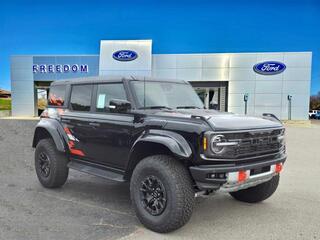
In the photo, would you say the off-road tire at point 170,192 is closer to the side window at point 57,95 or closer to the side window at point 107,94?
the side window at point 107,94

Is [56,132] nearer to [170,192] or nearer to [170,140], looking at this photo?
[170,140]

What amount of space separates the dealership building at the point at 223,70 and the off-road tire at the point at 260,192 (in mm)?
21963

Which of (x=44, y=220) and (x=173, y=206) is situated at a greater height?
(x=173, y=206)

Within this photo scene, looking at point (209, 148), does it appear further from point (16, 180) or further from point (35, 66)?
point (35, 66)

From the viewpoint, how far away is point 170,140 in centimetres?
392

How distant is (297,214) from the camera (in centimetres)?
479

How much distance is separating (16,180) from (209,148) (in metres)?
4.64

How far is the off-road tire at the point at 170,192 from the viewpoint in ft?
12.5

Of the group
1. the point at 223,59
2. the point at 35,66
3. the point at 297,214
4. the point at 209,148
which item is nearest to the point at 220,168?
the point at 209,148

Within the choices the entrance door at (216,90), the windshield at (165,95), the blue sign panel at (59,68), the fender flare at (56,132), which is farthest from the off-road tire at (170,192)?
the blue sign panel at (59,68)

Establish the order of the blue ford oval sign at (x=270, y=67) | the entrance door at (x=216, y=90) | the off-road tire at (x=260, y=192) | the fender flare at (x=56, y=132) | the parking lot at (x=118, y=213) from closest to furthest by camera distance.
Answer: the parking lot at (x=118, y=213), the off-road tire at (x=260, y=192), the fender flare at (x=56, y=132), the blue ford oval sign at (x=270, y=67), the entrance door at (x=216, y=90)

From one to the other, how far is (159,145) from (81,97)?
2.14 m

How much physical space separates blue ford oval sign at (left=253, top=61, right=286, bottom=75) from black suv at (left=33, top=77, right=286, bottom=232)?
24030mm

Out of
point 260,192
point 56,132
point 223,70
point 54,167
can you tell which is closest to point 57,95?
point 56,132
